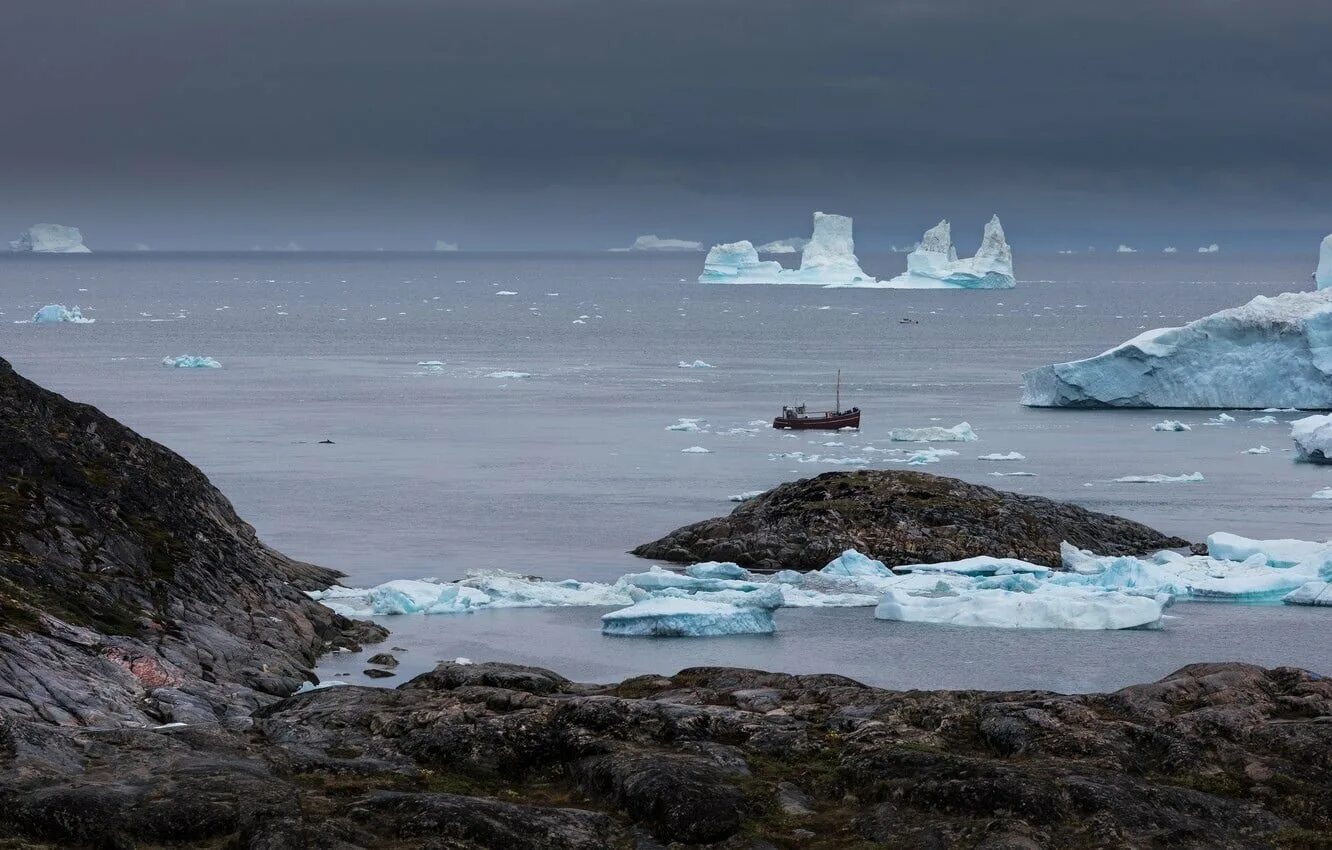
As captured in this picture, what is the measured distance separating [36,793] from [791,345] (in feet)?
337

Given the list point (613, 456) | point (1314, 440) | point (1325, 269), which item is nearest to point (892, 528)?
point (613, 456)

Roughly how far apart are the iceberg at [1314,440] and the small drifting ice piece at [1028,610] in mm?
23615

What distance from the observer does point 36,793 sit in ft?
41.3

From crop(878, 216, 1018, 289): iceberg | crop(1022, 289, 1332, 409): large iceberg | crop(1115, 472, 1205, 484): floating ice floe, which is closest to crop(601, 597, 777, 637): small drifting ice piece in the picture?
crop(1115, 472, 1205, 484): floating ice floe

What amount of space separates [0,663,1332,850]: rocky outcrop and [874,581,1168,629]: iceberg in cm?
1084

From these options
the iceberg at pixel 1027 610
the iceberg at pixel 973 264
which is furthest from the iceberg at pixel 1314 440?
the iceberg at pixel 973 264

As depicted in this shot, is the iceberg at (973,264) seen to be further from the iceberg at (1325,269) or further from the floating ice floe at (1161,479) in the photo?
the floating ice floe at (1161,479)

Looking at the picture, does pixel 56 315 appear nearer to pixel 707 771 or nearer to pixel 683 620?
pixel 683 620

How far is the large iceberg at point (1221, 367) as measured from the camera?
62844 mm

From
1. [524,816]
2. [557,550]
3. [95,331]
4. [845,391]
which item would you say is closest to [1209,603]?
[557,550]

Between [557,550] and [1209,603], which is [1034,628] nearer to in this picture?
[1209,603]

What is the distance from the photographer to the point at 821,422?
194ft

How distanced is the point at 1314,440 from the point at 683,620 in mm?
30444

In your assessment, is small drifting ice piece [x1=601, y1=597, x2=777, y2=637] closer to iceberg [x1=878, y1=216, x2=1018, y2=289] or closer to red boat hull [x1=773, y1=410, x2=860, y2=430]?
red boat hull [x1=773, y1=410, x2=860, y2=430]
